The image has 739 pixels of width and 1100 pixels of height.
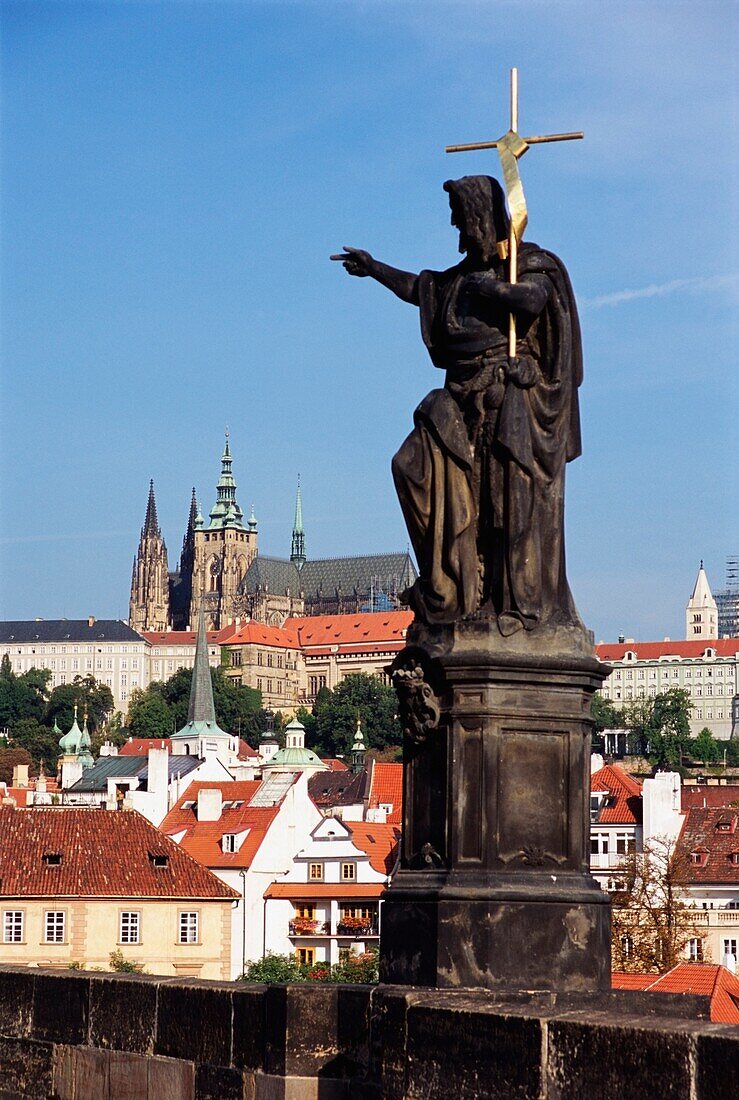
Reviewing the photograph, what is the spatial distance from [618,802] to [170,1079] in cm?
6348

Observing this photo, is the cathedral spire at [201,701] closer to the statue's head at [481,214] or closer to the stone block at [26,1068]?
the stone block at [26,1068]

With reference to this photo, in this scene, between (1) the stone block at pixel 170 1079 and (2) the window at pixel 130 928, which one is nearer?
(1) the stone block at pixel 170 1079

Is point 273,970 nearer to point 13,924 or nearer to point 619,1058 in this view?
point 13,924

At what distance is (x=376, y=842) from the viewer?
7531 centimetres

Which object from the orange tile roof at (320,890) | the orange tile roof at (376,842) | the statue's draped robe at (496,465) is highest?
the statue's draped robe at (496,465)

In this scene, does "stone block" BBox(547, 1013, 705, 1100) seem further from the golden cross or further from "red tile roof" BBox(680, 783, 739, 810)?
"red tile roof" BBox(680, 783, 739, 810)

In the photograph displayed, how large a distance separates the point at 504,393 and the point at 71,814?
4849 centimetres

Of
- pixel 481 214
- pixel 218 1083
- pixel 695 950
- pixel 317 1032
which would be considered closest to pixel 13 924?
pixel 695 950

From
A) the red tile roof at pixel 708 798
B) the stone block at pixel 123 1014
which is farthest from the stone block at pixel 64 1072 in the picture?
the red tile roof at pixel 708 798

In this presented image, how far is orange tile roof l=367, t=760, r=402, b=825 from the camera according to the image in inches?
3713

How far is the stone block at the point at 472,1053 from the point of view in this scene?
19.4 feet

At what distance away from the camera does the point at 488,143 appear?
296 inches

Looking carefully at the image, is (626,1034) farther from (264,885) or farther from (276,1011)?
(264,885)

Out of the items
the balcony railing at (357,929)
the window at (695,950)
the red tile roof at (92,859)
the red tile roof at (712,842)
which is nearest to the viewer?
the red tile roof at (92,859)
